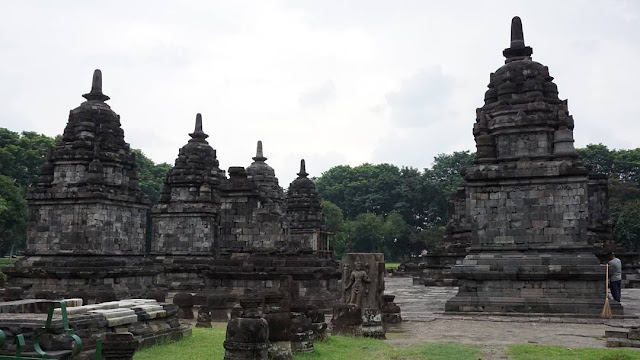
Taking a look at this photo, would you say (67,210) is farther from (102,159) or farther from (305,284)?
(305,284)

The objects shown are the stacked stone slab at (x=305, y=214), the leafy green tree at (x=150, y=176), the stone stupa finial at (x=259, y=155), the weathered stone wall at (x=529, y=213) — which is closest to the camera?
the weathered stone wall at (x=529, y=213)

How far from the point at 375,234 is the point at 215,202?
38.7 metres

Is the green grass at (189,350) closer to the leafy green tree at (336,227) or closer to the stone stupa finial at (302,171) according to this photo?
the stone stupa finial at (302,171)

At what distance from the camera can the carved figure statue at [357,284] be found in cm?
1430

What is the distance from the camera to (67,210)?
72.2 ft

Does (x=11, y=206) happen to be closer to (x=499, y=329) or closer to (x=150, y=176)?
(x=150, y=176)

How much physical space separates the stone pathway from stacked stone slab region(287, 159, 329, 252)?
89.6 feet

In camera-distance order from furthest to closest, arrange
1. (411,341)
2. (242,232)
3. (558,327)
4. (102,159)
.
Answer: (102,159), (242,232), (558,327), (411,341)

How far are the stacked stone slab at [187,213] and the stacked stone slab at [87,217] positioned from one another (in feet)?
26.0

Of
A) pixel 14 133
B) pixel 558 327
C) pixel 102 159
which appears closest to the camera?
pixel 558 327

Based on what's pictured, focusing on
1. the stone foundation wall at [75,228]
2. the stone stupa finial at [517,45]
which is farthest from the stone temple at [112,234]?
the stone stupa finial at [517,45]

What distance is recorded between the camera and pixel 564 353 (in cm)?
Result: 1066

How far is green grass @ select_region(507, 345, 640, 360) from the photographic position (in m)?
10.2

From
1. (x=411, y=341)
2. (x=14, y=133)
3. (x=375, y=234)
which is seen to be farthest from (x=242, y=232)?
(x=375, y=234)
